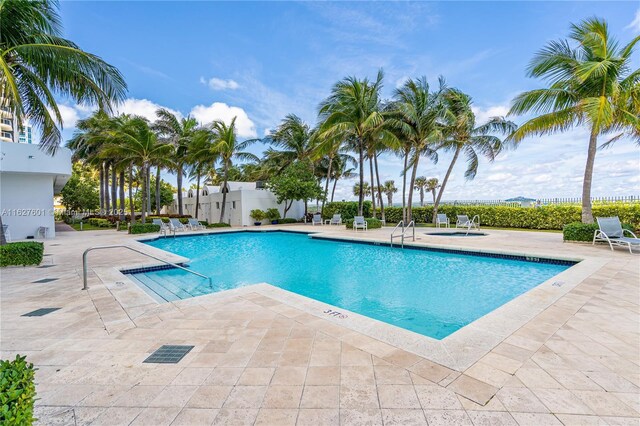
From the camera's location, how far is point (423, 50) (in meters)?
12.8

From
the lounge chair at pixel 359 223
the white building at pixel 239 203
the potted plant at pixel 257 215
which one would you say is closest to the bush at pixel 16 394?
the lounge chair at pixel 359 223

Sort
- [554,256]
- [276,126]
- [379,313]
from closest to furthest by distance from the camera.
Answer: [379,313] < [554,256] < [276,126]

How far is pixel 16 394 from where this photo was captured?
4.03 ft

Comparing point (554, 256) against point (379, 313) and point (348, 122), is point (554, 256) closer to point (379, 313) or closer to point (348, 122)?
point (379, 313)

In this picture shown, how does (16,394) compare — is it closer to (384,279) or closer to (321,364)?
(321,364)

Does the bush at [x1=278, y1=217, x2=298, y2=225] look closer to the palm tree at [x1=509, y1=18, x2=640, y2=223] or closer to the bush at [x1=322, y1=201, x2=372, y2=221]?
the bush at [x1=322, y1=201, x2=372, y2=221]

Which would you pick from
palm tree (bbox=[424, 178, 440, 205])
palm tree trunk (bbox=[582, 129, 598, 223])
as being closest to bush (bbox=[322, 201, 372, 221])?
palm tree trunk (bbox=[582, 129, 598, 223])

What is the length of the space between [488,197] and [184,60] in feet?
63.9

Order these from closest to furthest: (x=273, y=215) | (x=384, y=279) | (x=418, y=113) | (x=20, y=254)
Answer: (x=384, y=279)
(x=20, y=254)
(x=418, y=113)
(x=273, y=215)

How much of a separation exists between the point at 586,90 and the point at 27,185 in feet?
76.3

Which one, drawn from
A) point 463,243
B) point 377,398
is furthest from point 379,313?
point 463,243

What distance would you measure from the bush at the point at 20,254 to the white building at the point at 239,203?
13955mm

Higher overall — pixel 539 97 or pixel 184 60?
pixel 184 60

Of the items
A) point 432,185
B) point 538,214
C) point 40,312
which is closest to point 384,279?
point 40,312
